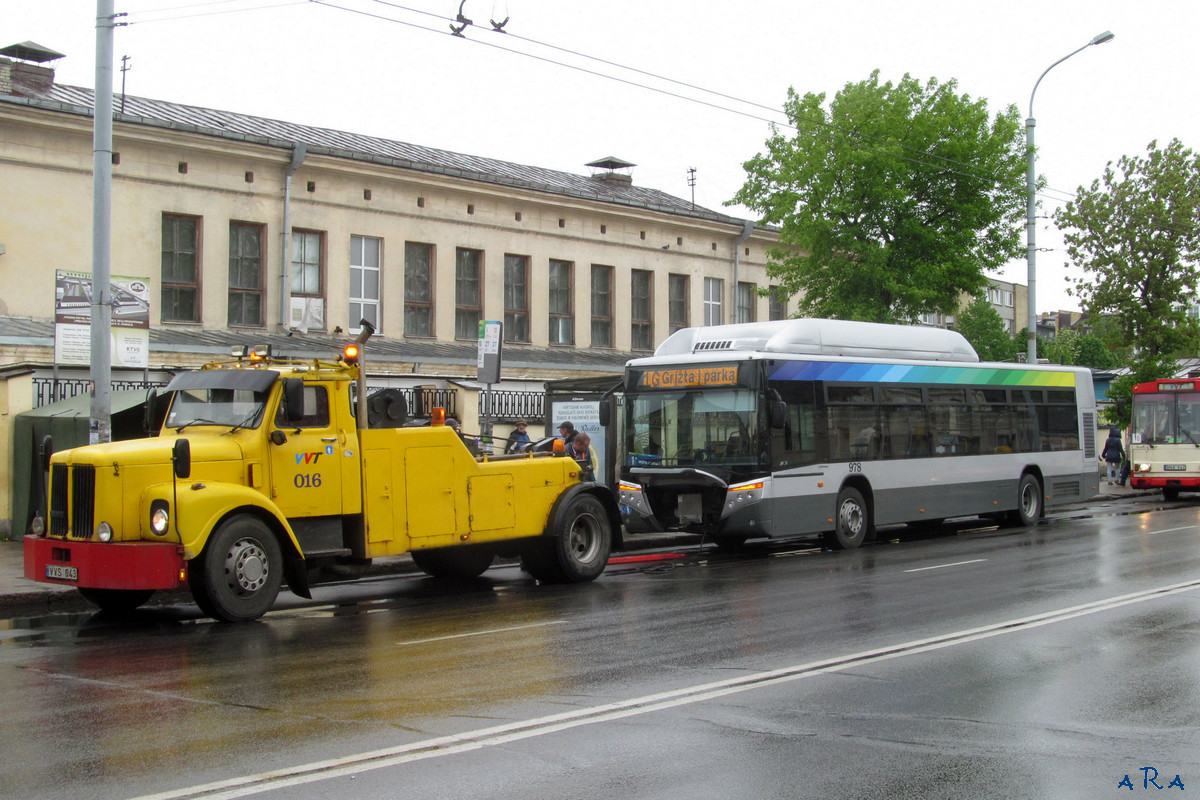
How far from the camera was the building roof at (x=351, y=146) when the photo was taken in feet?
77.6

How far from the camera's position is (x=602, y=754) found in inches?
243

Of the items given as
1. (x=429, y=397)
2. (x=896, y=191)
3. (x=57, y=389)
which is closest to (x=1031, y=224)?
(x=896, y=191)

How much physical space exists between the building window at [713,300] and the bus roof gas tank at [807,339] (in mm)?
15191

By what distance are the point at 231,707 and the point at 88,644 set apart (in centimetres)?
340

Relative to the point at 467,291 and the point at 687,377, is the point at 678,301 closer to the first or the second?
the point at 467,291

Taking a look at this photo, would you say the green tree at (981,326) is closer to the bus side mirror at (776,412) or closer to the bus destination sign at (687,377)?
the bus destination sign at (687,377)

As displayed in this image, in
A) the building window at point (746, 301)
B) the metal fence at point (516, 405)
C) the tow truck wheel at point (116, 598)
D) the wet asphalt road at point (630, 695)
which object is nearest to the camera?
the wet asphalt road at point (630, 695)

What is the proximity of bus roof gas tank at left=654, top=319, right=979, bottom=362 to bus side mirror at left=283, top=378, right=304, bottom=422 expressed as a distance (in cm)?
750

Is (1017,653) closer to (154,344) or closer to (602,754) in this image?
Result: (602,754)

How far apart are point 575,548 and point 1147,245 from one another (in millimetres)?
28990

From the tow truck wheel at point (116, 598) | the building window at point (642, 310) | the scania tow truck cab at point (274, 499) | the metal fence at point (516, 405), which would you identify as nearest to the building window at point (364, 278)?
the metal fence at point (516, 405)

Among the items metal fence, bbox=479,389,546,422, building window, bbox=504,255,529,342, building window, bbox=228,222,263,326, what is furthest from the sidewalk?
building window, bbox=504,255,529,342

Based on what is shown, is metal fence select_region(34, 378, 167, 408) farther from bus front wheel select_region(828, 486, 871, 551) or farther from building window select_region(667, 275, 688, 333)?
building window select_region(667, 275, 688, 333)

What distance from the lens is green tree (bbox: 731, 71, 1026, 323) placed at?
27781 millimetres
